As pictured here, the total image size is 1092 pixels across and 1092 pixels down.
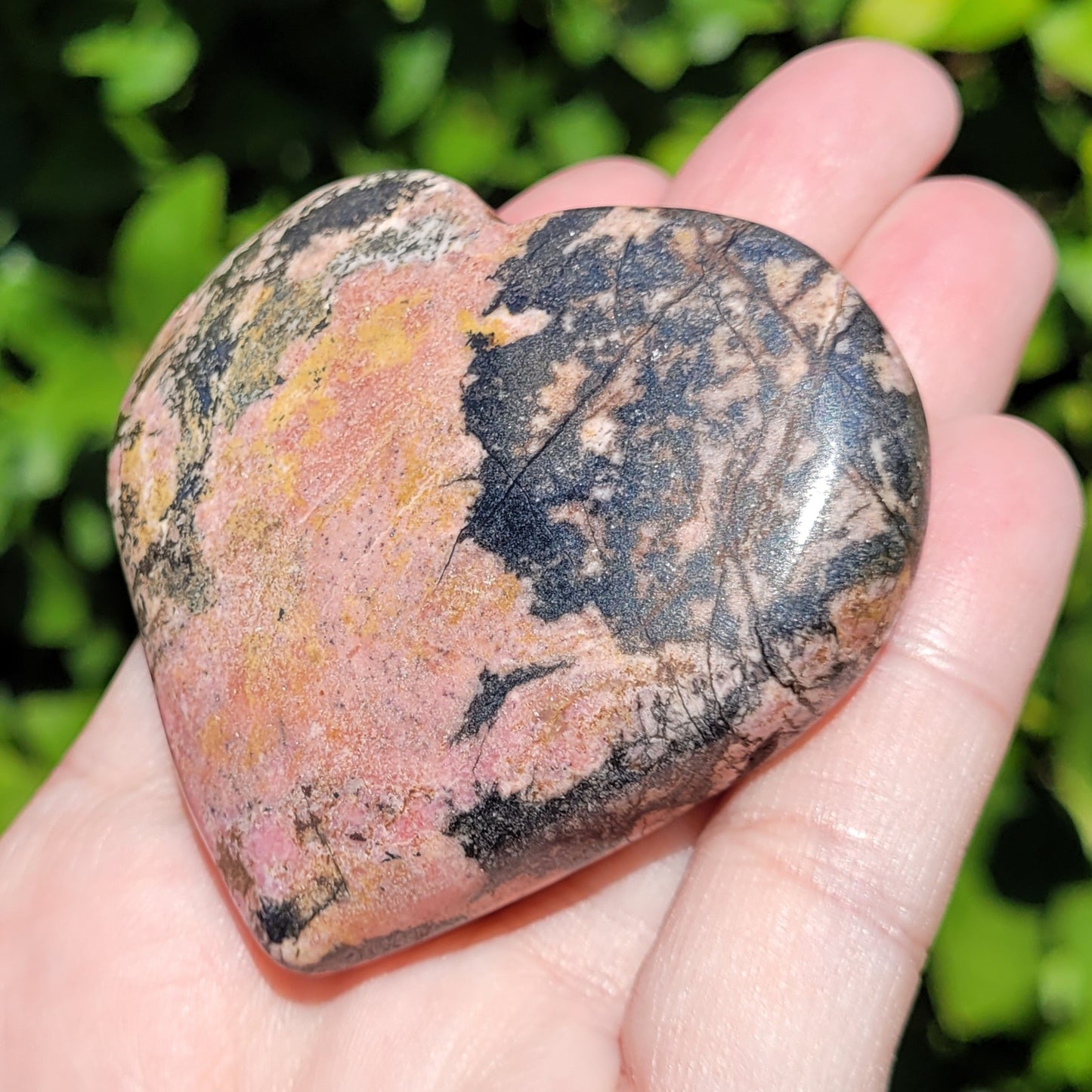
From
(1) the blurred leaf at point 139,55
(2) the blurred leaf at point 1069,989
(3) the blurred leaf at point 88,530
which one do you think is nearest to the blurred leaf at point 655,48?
(1) the blurred leaf at point 139,55

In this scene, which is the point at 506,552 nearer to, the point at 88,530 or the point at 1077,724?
the point at 88,530

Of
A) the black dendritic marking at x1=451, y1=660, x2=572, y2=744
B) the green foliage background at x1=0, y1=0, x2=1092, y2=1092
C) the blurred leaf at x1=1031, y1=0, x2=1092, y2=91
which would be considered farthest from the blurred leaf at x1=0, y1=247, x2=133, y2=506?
the blurred leaf at x1=1031, y1=0, x2=1092, y2=91

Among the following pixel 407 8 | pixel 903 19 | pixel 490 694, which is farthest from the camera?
pixel 903 19

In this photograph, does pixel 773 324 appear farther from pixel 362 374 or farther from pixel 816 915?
pixel 816 915

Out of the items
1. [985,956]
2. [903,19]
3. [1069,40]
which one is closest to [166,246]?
[903,19]

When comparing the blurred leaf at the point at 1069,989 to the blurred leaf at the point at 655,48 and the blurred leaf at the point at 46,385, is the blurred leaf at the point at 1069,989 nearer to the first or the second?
the blurred leaf at the point at 655,48

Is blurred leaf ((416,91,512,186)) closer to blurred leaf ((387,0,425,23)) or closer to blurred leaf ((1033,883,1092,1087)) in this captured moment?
blurred leaf ((387,0,425,23))

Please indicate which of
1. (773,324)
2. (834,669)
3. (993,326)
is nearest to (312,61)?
(773,324)
